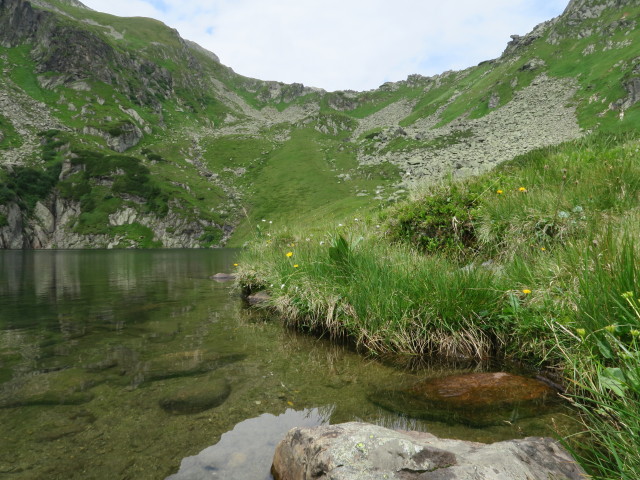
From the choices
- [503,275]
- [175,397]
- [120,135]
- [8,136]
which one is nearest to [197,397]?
[175,397]

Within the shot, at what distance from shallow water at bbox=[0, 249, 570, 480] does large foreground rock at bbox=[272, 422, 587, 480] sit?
1.90 ft

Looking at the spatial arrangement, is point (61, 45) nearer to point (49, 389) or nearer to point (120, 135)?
point (120, 135)

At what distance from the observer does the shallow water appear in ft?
11.8

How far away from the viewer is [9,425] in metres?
4.19

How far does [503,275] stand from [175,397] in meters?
5.81

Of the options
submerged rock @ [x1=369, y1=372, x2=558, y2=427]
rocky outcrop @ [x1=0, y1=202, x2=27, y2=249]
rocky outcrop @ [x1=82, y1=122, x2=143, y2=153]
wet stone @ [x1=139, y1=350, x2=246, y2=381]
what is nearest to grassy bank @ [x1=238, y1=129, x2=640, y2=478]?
submerged rock @ [x1=369, y1=372, x2=558, y2=427]

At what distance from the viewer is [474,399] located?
4441 millimetres

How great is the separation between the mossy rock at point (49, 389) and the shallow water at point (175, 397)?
0.08 feet

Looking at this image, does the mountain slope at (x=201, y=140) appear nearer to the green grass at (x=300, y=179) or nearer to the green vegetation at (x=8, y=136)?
the green vegetation at (x=8, y=136)

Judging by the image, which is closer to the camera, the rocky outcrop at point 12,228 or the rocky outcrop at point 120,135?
the rocky outcrop at point 12,228

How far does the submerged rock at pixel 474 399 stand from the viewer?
407cm

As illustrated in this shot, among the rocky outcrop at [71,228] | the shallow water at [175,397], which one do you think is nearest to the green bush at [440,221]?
the shallow water at [175,397]

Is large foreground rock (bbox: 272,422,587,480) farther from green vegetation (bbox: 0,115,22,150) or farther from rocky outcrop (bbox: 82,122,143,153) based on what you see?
rocky outcrop (bbox: 82,122,143,153)

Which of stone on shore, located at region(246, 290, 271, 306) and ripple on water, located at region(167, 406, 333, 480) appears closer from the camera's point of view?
ripple on water, located at region(167, 406, 333, 480)
